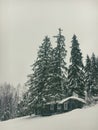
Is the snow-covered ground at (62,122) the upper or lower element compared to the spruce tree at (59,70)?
lower

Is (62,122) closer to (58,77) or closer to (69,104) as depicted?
(69,104)

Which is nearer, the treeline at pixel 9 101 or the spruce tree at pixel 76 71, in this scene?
the treeline at pixel 9 101

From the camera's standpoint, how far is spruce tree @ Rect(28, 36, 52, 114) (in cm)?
251

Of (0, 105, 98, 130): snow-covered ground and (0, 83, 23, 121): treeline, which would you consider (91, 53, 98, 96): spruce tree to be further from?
(0, 83, 23, 121): treeline

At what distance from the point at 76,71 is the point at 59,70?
0.14 m

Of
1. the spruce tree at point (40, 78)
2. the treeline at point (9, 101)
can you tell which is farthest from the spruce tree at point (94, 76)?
the treeline at point (9, 101)

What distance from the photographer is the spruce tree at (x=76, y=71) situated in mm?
2594

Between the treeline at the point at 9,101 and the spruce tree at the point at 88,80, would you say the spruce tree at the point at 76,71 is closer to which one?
the spruce tree at the point at 88,80

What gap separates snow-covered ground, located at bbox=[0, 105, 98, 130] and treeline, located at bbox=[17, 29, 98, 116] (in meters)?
0.07

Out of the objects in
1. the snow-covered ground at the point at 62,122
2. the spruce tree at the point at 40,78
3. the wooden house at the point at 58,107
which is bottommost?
the snow-covered ground at the point at 62,122

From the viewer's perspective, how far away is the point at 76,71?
103 inches

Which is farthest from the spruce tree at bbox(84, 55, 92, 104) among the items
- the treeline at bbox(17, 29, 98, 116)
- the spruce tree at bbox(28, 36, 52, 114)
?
the spruce tree at bbox(28, 36, 52, 114)

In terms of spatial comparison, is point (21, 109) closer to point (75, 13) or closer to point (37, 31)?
point (37, 31)

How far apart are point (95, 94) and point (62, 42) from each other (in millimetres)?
489
